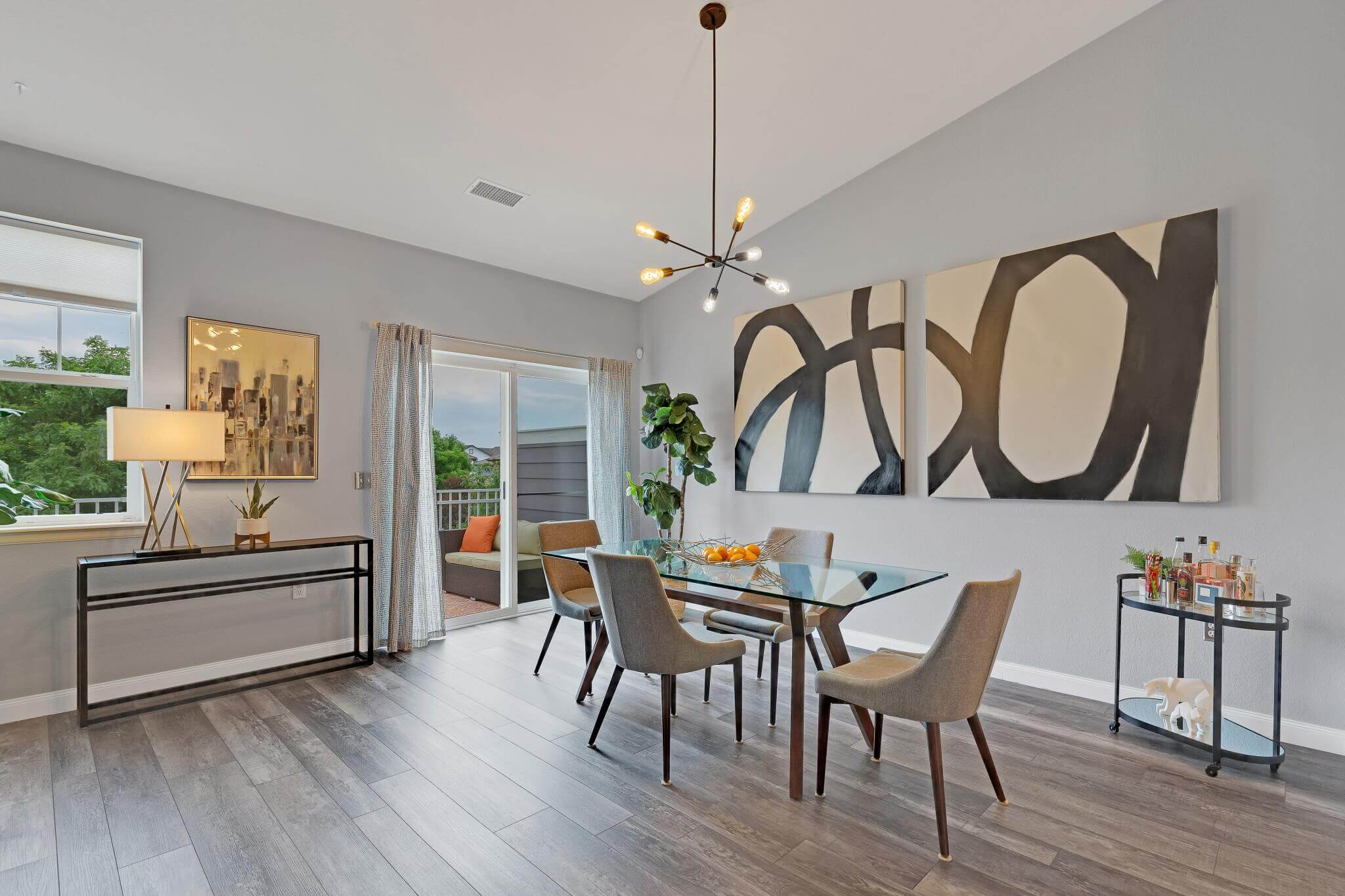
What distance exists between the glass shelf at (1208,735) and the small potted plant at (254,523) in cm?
450

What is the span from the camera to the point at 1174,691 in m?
2.94

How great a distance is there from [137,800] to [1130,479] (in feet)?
14.9

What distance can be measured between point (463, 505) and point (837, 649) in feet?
10.5

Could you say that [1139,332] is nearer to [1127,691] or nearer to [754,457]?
[1127,691]

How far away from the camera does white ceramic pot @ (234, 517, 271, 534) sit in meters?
3.58

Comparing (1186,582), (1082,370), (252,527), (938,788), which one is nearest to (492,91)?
(252,527)

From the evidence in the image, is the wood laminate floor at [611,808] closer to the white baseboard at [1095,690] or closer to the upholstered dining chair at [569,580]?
the white baseboard at [1095,690]

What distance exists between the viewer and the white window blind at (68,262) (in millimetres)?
3182

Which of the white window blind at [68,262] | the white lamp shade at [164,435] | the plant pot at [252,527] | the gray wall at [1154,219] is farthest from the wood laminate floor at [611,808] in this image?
the white window blind at [68,262]

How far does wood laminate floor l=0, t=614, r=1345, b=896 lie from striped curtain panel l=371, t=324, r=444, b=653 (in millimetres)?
970

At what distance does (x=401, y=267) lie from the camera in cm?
453

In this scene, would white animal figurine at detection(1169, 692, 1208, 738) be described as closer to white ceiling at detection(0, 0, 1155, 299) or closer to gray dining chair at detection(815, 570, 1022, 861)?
gray dining chair at detection(815, 570, 1022, 861)

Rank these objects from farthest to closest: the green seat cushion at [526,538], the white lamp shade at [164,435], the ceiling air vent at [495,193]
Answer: the green seat cushion at [526,538]
the ceiling air vent at [495,193]
the white lamp shade at [164,435]

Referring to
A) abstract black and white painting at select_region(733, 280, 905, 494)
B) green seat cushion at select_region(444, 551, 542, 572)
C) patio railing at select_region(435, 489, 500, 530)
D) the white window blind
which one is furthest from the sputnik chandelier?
green seat cushion at select_region(444, 551, 542, 572)
